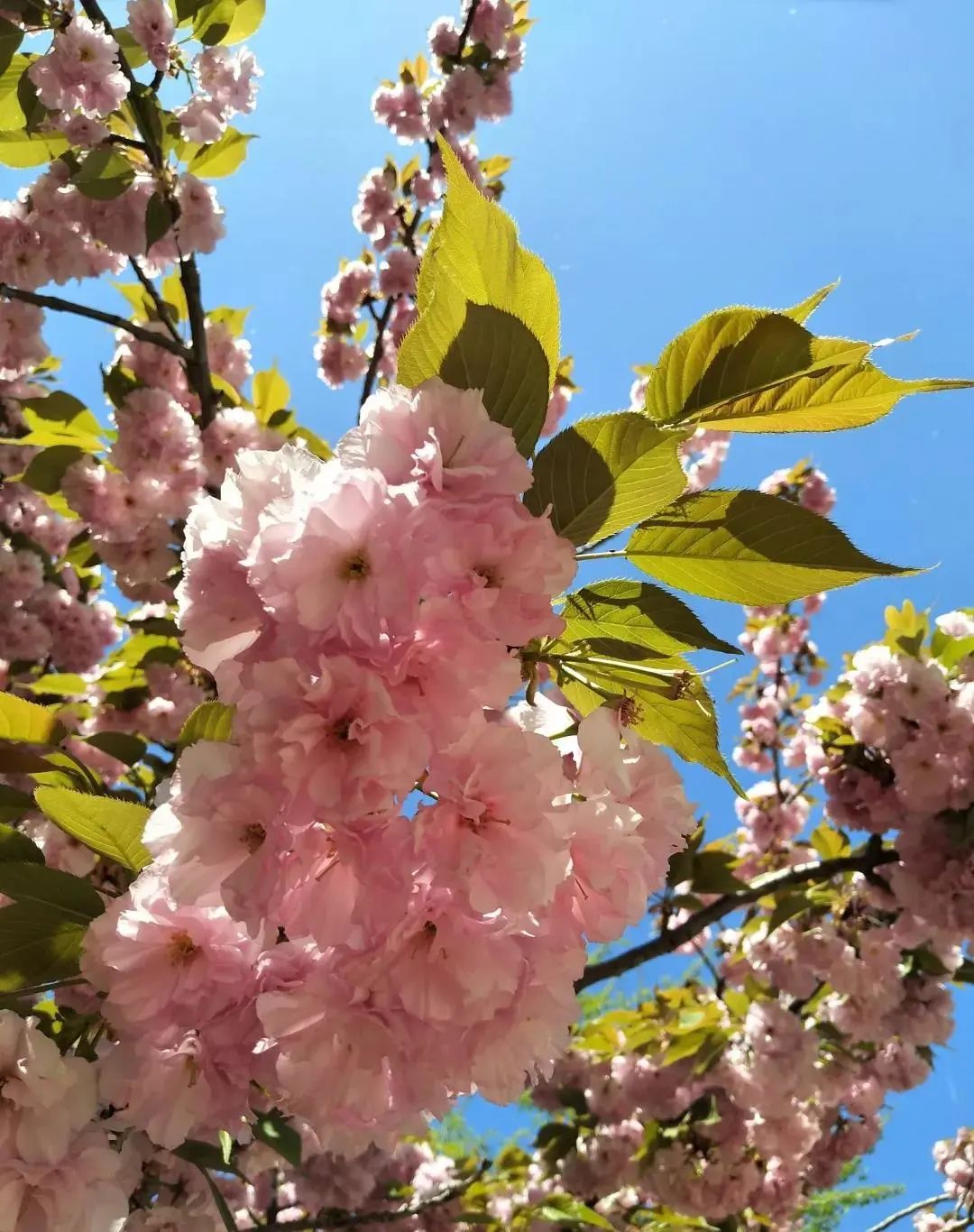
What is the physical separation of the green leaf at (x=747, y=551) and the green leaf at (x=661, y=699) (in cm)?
9

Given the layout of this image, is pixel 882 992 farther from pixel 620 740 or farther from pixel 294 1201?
pixel 620 740

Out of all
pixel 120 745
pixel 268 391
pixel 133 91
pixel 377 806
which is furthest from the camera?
pixel 268 391

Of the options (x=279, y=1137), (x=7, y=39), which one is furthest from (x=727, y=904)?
(x=7, y=39)

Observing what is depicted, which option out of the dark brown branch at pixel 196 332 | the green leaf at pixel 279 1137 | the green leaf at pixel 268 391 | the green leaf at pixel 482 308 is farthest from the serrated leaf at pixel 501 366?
the green leaf at pixel 268 391

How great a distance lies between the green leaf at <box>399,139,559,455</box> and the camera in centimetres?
69

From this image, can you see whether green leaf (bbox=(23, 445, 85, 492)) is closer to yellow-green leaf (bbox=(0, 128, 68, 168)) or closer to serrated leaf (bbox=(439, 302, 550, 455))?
yellow-green leaf (bbox=(0, 128, 68, 168))

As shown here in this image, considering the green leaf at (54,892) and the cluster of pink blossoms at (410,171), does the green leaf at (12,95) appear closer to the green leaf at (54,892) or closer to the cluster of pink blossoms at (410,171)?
the cluster of pink blossoms at (410,171)

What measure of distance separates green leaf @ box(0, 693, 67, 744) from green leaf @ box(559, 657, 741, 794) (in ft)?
1.96

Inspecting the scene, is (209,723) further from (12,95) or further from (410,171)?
(410,171)

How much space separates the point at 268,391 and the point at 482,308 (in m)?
2.39

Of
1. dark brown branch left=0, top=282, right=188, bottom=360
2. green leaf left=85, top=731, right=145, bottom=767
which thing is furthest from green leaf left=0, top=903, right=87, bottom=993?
dark brown branch left=0, top=282, right=188, bottom=360

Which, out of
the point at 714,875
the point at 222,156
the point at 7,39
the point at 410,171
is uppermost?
the point at 410,171

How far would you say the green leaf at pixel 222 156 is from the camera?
8.05 ft

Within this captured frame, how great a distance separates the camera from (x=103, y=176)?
6.92 feet
